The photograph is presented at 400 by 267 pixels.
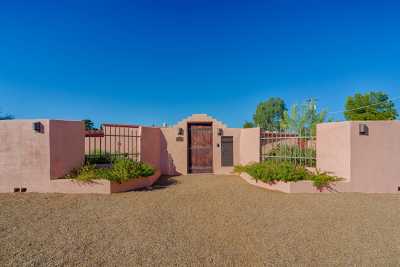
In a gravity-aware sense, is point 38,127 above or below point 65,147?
above

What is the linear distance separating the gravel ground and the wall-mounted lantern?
1.81m

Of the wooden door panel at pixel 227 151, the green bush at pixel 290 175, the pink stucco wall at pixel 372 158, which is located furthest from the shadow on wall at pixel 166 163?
the pink stucco wall at pixel 372 158

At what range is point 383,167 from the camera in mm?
5543

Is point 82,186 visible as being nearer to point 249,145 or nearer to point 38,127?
point 38,127

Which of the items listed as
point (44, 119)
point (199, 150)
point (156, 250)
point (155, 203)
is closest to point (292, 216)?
point (156, 250)

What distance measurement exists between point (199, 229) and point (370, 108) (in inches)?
1087

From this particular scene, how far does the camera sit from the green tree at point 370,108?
21.0 metres

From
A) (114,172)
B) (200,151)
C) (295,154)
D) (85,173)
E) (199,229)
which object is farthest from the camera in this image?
(200,151)

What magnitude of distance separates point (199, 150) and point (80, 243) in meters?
6.52

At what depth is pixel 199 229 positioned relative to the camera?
3297 mm

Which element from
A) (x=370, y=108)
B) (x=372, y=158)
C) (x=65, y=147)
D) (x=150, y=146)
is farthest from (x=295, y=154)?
(x=370, y=108)

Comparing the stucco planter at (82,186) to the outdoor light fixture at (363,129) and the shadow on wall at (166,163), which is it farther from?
the outdoor light fixture at (363,129)

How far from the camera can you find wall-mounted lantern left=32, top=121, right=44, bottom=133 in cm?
546

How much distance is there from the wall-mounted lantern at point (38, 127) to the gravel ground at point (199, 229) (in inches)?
71.4
